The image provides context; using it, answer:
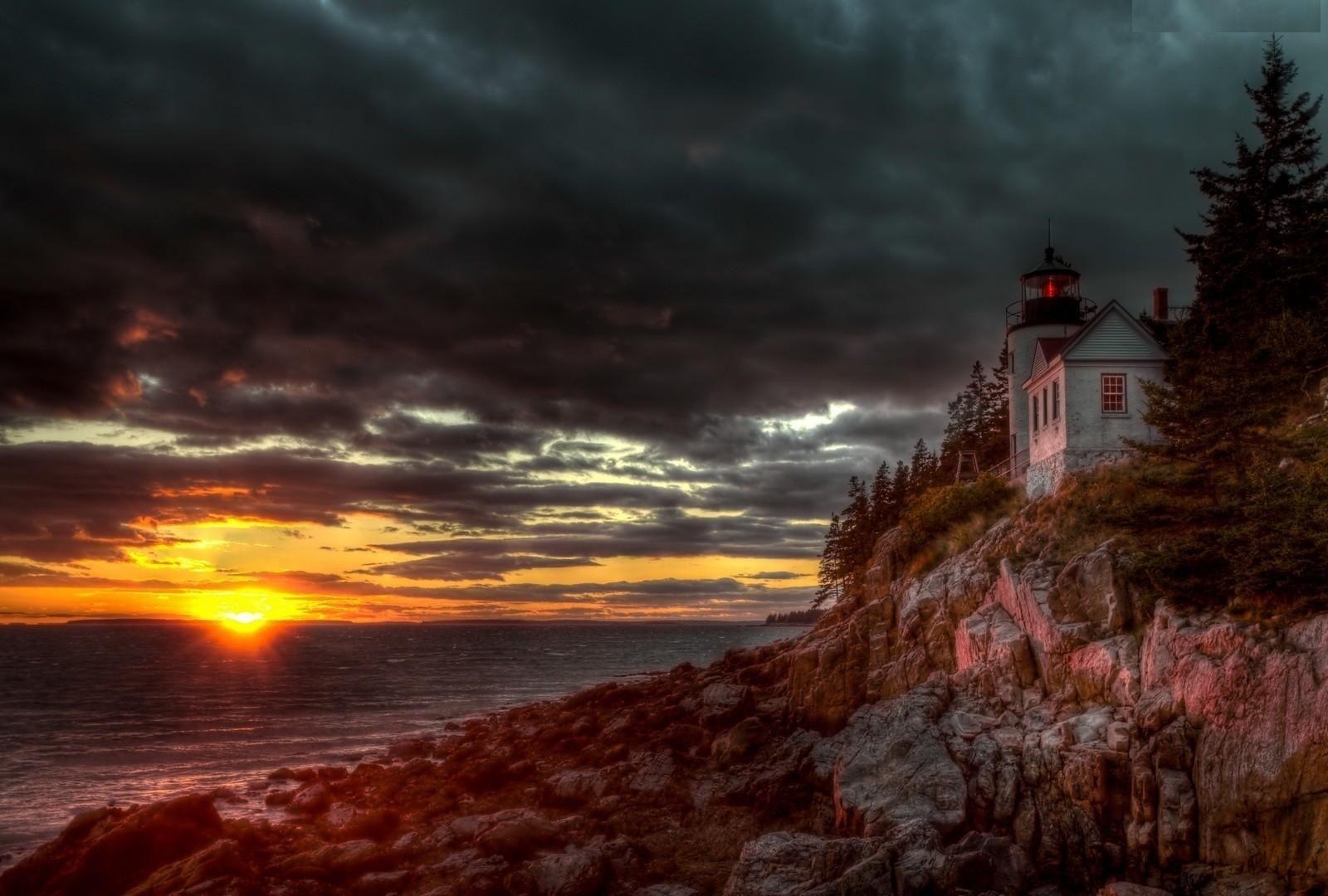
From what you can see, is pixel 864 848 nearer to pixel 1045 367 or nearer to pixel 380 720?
pixel 1045 367

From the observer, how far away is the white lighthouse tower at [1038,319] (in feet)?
127

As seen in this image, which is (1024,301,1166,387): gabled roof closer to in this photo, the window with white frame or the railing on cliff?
the window with white frame

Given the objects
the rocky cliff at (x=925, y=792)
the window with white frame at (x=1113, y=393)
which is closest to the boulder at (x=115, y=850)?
the rocky cliff at (x=925, y=792)

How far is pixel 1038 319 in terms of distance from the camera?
39.2 m

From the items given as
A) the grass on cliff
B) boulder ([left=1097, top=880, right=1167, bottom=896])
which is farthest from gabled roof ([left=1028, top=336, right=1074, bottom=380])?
boulder ([left=1097, top=880, right=1167, bottom=896])

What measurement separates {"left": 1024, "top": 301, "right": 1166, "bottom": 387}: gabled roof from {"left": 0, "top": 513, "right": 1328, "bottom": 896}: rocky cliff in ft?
24.2

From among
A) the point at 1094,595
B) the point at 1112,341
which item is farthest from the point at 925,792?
the point at 1112,341

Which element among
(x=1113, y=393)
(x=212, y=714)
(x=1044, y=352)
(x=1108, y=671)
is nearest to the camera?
(x=1108, y=671)

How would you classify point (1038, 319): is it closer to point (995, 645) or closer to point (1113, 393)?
point (1113, 393)

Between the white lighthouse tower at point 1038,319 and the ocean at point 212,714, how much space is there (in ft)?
105

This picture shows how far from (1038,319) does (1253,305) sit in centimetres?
974

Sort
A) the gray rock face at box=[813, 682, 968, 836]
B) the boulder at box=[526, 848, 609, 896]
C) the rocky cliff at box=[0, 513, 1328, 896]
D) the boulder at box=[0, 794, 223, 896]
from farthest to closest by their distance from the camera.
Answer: the boulder at box=[0, 794, 223, 896] < the gray rock face at box=[813, 682, 968, 836] < the boulder at box=[526, 848, 609, 896] < the rocky cliff at box=[0, 513, 1328, 896]

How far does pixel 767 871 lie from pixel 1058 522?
52.3ft

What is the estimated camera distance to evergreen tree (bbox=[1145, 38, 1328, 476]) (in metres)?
20.3
